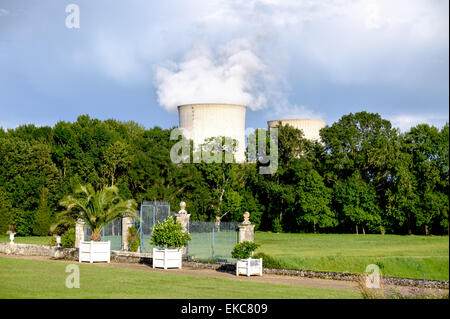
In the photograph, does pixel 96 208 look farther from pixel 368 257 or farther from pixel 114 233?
pixel 368 257

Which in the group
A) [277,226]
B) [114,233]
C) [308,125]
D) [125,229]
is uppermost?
[308,125]

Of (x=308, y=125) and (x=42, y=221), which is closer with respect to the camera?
(x=42, y=221)

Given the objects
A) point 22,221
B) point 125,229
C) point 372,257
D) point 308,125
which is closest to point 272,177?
point 308,125

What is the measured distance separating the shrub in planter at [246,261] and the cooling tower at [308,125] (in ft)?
123

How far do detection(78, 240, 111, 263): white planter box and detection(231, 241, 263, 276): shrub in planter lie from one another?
596cm

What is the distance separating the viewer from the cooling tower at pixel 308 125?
5488 cm

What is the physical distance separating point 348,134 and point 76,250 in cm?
3260

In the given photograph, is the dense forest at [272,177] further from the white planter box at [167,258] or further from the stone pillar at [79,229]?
the white planter box at [167,258]

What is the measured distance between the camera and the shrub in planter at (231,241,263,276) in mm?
17781

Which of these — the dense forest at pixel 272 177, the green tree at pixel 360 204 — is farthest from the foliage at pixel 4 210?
the green tree at pixel 360 204

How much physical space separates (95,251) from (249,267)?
6.82 metres

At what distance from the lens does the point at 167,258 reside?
19.7 metres

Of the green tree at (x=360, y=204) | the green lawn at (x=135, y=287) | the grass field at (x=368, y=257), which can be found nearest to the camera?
the green lawn at (x=135, y=287)
